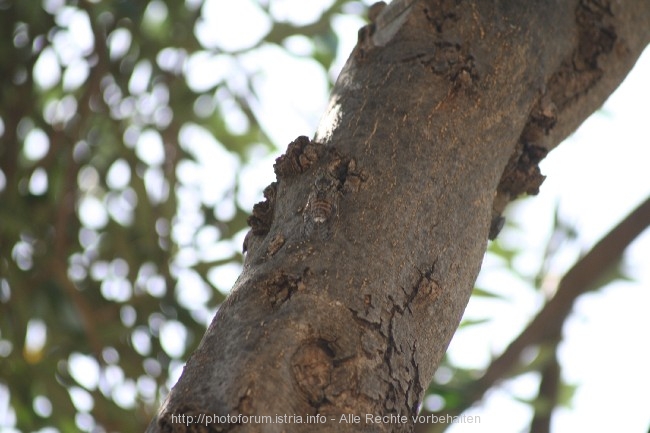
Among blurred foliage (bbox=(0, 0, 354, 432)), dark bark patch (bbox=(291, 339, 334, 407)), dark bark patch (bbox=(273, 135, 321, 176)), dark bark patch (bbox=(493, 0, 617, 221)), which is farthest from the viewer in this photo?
blurred foliage (bbox=(0, 0, 354, 432))

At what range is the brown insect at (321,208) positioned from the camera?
56 centimetres

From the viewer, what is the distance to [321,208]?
568 millimetres

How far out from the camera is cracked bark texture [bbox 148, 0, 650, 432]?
50cm

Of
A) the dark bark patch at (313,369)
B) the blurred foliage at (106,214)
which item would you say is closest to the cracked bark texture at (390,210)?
the dark bark patch at (313,369)

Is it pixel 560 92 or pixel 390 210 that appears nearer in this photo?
pixel 390 210

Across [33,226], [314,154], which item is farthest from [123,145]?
[314,154]

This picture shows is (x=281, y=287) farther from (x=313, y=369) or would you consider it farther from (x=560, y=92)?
(x=560, y=92)

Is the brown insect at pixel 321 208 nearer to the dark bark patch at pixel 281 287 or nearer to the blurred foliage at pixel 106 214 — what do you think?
the dark bark patch at pixel 281 287

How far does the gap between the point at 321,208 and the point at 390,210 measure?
0.05 meters

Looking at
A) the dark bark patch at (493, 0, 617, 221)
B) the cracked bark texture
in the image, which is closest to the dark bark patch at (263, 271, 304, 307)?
the cracked bark texture

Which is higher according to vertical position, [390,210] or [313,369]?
[390,210]

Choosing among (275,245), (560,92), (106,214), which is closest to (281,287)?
(275,245)

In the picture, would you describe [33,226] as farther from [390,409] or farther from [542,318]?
[390,409]

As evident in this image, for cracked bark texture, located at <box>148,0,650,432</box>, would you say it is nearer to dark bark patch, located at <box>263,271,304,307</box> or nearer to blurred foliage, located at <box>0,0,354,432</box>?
dark bark patch, located at <box>263,271,304,307</box>
